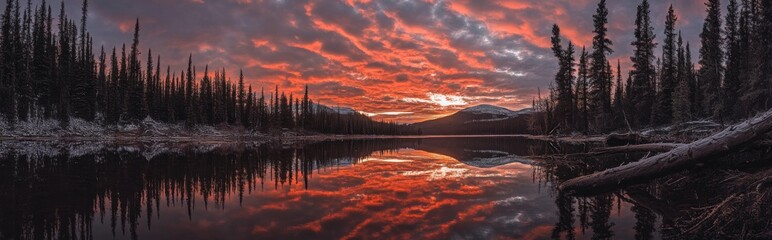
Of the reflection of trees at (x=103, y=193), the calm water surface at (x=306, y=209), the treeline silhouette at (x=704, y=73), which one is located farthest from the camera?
the treeline silhouette at (x=704, y=73)

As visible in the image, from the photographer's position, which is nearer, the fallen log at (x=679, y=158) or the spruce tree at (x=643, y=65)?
the fallen log at (x=679, y=158)

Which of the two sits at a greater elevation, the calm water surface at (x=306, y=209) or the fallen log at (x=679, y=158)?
the fallen log at (x=679, y=158)

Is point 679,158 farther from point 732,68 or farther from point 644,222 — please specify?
point 732,68

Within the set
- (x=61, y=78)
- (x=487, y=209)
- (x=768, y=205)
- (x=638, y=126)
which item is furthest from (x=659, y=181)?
(x=61, y=78)

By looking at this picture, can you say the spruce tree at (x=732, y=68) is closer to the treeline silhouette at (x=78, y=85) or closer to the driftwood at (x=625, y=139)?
the driftwood at (x=625, y=139)

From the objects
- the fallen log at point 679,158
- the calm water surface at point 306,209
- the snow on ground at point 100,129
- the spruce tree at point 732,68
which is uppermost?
the spruce tree at point 732,68

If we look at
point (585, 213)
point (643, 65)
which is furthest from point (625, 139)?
point (643, 65)

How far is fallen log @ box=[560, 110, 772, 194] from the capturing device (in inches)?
340

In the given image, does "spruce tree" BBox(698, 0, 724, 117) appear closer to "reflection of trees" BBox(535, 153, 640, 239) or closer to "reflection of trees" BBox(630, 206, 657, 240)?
"reflection of trees" BBox(535, 153, 640, 239)

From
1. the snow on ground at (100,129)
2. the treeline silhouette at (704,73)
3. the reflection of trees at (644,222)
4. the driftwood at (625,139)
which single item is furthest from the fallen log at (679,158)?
the snow on ground at (100,129)

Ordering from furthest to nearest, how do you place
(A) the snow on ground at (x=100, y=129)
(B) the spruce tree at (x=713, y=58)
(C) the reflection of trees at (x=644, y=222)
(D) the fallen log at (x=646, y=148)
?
(A) the snow on ground at (x=100, y=129), (B) the spruce tree at (x=713, y=58), (D) the fallen log at (x=646, y=148), (C) the reflection of trees at (x=644, y=222)

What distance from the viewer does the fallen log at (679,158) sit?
8625mm

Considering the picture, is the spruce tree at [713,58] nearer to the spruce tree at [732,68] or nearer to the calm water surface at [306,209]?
the spruce tree at [732,68]

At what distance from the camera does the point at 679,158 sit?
9.23m
